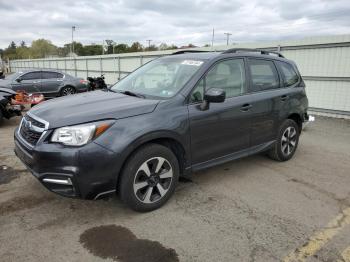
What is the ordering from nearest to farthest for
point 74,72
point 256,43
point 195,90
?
1. point 195,90
2. point 256,43
3. point 74,72

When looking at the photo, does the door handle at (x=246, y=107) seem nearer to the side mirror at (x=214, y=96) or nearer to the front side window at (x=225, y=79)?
the front side window at (x=225, y=79)

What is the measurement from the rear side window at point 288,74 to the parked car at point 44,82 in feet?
35.4

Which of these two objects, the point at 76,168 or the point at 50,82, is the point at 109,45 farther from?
the point at 76,168

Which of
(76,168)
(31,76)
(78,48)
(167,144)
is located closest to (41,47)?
(78,48)

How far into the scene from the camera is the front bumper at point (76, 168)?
3.12 m

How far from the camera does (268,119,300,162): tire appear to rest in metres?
5.32

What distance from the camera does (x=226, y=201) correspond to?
4.04 metres

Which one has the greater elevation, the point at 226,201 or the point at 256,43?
the point at 256,43

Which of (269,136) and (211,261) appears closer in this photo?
(211,261)

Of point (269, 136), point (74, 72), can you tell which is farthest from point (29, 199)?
point (74, 72)

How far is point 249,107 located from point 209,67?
2.88ft

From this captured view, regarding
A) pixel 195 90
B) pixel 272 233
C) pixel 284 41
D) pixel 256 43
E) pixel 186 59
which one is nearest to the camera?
pixel 272 233

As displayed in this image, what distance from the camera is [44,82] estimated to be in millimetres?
13602

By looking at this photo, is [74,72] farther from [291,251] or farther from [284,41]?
[291,251]
